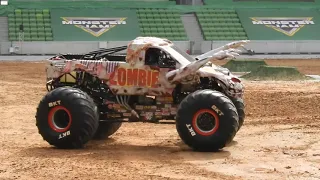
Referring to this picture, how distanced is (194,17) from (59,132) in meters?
37.1

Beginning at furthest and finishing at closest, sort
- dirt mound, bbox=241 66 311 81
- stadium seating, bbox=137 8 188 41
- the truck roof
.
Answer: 1. stadium seating, bbox=137 8 188 41
2. dirt mound, bbox=241 66 311 81
3. the truck roof

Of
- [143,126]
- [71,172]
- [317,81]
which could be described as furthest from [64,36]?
[71,172]

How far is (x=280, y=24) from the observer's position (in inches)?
1891

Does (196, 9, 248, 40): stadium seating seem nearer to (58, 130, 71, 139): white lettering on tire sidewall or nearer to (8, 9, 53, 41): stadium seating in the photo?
(8, 9, 53, 41): stadium seating

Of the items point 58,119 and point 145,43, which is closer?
point 58,119

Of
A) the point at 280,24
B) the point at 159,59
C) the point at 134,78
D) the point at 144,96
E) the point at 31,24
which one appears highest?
the point at 31,24

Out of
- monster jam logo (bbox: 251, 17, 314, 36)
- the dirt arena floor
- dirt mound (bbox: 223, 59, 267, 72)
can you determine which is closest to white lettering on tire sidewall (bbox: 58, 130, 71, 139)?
the dirt arena floor

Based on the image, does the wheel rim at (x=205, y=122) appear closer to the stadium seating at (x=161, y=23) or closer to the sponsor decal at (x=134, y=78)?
the sponsor decal at (x=134, y=78)

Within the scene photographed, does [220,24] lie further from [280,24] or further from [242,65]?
[242,65]

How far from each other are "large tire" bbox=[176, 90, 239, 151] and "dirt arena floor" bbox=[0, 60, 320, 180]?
233mm

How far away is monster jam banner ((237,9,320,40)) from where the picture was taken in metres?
46.9

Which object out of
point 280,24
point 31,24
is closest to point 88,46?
point 31,24

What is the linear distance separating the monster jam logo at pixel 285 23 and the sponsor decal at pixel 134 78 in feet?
119

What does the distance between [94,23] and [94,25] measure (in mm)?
272
